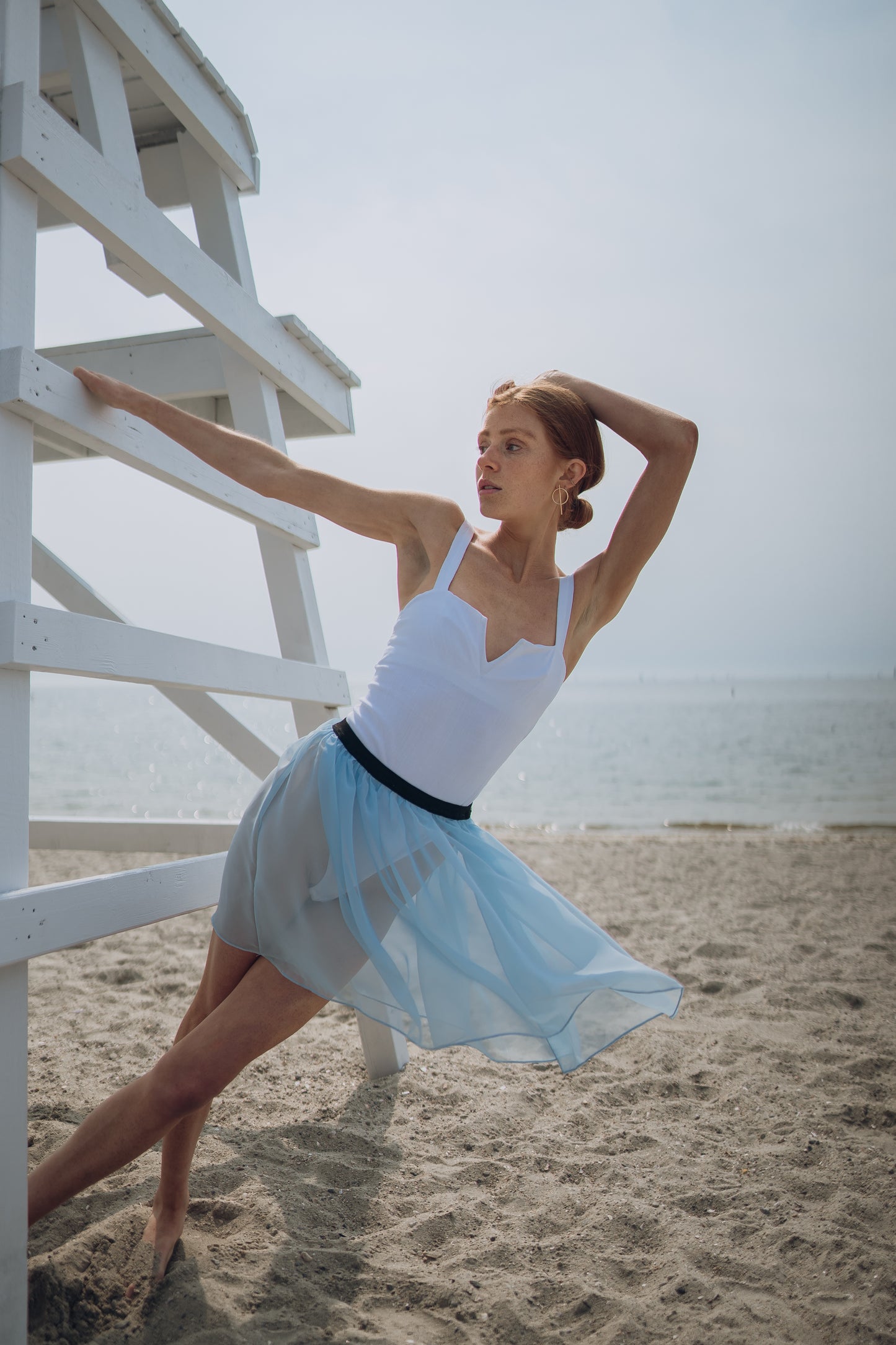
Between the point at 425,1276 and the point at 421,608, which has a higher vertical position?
the point at 421,608

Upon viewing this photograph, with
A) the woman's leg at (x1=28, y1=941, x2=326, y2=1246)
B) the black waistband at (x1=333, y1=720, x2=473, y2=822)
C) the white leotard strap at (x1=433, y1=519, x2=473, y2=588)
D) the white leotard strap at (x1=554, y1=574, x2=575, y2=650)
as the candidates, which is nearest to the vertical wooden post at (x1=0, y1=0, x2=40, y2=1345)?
the woman's leg at (x1=28, y1=941, x2=326, y2=1246)

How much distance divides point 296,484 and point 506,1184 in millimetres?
1858

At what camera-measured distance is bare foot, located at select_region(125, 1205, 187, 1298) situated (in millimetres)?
1783

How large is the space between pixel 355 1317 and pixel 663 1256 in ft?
2.27

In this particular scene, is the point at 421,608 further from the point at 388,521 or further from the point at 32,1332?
the point at 32,1332

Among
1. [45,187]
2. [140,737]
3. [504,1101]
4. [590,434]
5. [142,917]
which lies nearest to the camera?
[45,187]

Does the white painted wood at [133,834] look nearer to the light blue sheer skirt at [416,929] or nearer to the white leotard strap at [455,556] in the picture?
the light blue sheer skirt at [416,929]

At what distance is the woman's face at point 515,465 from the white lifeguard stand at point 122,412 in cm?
76

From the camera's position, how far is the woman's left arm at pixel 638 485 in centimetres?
194

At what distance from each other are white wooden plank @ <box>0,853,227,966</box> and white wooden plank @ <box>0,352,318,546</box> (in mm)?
909

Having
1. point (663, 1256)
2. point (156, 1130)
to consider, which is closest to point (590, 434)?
point (156, 1130)

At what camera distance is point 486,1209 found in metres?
2.10

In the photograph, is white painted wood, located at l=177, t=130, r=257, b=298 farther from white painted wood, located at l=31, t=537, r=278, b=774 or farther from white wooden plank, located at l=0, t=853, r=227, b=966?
white wooden plank, located at l=0, t=853, r=227, b=966

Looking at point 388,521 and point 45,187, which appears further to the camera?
point 388,521
